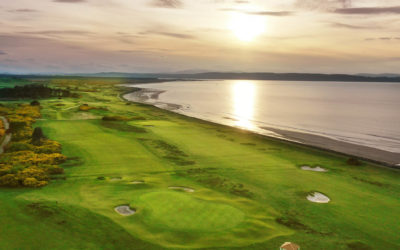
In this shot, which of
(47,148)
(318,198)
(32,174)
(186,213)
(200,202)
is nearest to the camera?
(186,213)

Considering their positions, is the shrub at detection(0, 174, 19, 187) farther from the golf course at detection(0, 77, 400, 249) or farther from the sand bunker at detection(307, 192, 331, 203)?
the sand bunker at detection(307, 192, 331, 203)

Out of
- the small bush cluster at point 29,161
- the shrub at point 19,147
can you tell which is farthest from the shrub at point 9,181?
the shrub at point 19,147

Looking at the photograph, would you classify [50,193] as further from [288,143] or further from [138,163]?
[288,143]

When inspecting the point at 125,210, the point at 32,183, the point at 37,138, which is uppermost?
the point at 37,138

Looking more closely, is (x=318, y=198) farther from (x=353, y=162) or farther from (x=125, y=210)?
(x=125, y=210)

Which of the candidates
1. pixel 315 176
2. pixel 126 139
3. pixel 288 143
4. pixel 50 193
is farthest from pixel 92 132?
pixel 315 176

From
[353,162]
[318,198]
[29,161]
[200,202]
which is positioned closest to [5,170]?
[29,161]
